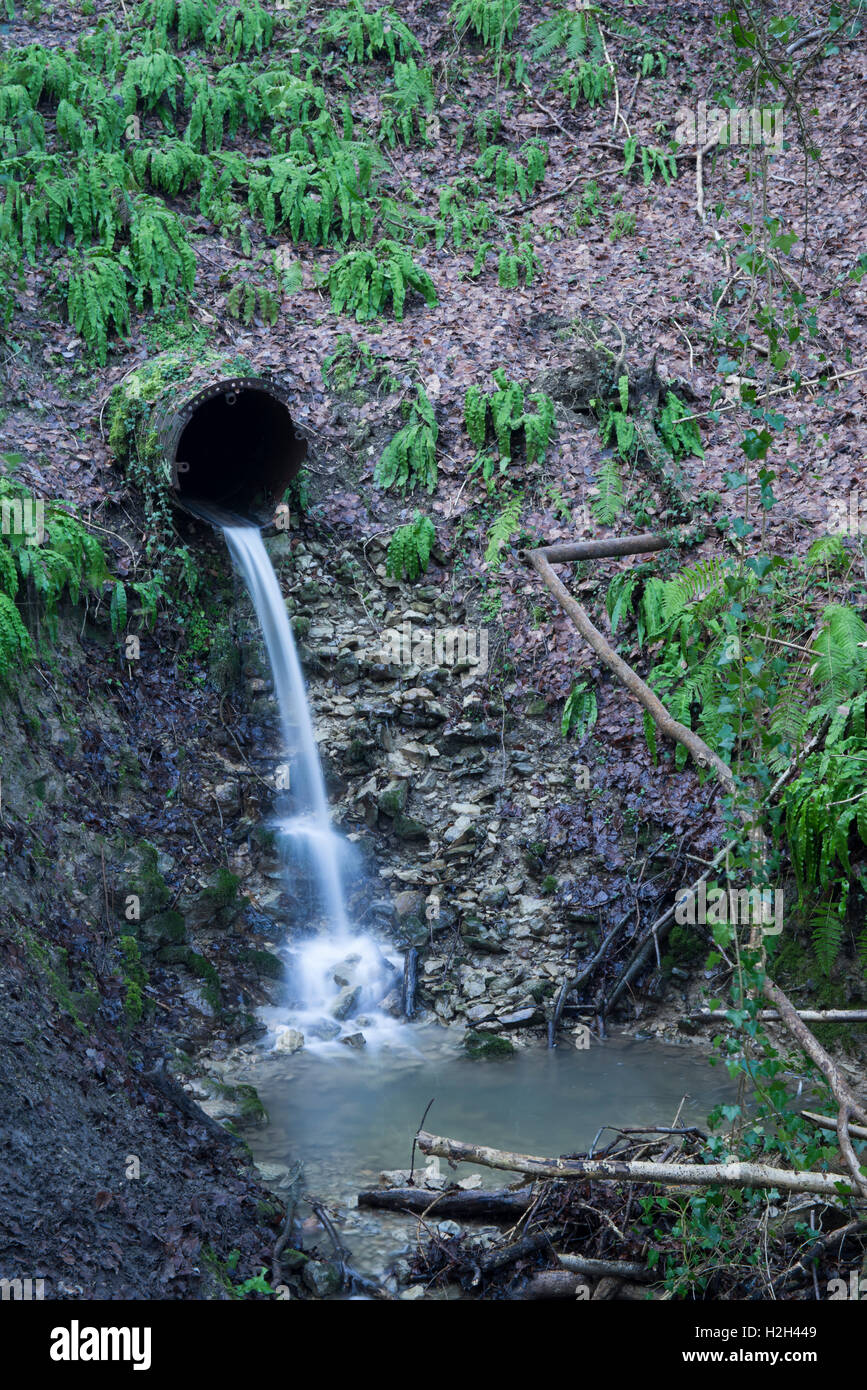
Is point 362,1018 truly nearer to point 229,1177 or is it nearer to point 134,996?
point 134,996

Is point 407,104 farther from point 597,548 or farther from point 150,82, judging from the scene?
point 597,548

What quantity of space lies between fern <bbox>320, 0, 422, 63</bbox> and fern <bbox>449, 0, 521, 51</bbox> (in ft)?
2.72

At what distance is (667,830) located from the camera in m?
7.69

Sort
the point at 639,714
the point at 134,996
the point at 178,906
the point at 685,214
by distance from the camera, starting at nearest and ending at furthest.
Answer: the point at 134,996 → the point at 178,906 → the point at 639,714 → the point at 685,214

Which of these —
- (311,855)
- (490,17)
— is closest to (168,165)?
(490,17)

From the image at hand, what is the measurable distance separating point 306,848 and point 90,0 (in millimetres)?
11787

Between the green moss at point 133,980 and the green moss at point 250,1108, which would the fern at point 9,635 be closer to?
the green moss at point 133,980

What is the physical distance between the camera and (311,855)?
8.09 meters

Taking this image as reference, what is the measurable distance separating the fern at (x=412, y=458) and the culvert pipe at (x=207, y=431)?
888 millimetres

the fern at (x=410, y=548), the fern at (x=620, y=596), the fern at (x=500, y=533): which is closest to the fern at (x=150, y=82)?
the fern at (x=410, y=548)

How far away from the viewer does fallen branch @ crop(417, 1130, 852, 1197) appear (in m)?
3.78

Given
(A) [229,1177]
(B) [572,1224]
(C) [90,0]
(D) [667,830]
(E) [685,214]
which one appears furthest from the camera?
(C) [90,0]

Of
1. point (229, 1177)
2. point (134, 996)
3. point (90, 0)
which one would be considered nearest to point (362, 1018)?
point (134, 996)

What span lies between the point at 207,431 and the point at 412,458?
234 centimetres
